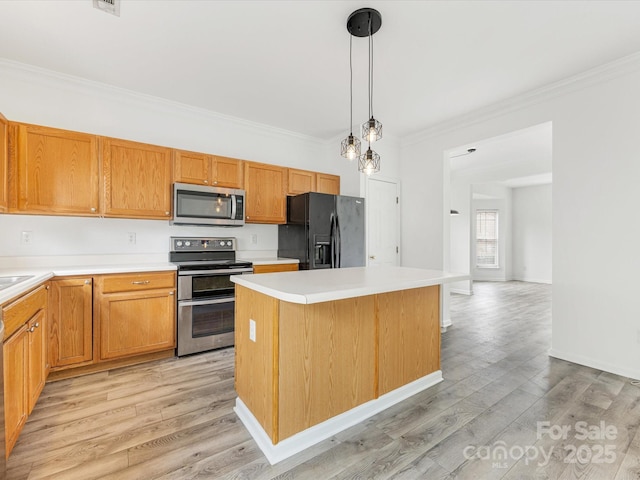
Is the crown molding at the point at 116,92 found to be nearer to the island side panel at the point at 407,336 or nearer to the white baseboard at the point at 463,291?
the island side panel at the point at 407,336

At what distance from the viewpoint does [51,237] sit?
9.48 ft

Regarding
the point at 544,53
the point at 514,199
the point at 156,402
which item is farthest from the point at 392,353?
the point at 514,199

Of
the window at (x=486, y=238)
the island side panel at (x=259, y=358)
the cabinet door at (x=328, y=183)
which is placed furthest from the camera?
the window at (x=486, y=238)

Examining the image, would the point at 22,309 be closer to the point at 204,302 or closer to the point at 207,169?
the point at 204,302

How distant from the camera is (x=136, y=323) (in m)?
2.79

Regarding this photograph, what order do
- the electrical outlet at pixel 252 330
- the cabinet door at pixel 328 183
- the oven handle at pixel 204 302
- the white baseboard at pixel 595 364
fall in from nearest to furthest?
the electrical outlet at pixel 252 330 < the white baseboard at pixel 595 364 < the oven handle at pixel 204 302 < the cabinet door at pixel 328 183

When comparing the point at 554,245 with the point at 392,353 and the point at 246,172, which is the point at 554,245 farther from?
the point at 246,172

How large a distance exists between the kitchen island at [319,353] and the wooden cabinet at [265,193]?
5.91ft

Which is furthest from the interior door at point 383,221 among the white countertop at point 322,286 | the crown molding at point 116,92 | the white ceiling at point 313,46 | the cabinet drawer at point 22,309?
the cabinet drawer at point 22,309

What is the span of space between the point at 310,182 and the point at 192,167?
156cm

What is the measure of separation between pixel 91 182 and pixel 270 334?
2422 millimetres

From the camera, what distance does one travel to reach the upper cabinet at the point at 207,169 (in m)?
3.27

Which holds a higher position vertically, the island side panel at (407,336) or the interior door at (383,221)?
the interior door at (383,221)

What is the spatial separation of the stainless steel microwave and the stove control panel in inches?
11.2
